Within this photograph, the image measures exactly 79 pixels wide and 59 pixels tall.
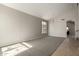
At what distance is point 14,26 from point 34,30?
2.56 meters

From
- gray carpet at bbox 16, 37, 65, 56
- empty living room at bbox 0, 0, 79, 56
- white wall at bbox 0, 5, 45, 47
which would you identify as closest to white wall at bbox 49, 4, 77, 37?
empty living room at bbox 0, 0, 79, 56

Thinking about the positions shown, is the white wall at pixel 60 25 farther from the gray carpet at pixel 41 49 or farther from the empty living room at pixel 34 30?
the gray carpet at pixel 41 49

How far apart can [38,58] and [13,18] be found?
385cm

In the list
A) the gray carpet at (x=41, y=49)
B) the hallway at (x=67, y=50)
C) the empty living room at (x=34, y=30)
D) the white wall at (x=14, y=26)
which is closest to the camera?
the hallway at (x=67, y=50)

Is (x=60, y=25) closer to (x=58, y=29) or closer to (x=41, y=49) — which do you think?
(x=58, y=29)

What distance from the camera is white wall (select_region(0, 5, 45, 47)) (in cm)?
450

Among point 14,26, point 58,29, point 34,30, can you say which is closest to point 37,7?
point 14,26

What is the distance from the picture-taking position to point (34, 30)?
7.67 m

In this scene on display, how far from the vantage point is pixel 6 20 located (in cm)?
467

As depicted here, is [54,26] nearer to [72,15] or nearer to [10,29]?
[72,15]

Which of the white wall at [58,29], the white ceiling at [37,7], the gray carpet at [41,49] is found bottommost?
the gray carpet at [41,49]

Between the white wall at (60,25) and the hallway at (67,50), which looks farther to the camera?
the white wall at (60,25)

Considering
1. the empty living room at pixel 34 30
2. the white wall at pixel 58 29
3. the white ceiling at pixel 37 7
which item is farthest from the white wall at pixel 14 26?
the white wall at pixel 58 29

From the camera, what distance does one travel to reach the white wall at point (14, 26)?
450 centimetres
